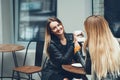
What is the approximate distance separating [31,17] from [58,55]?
5.94 feet

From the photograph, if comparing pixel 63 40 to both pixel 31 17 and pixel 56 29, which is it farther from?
pixel 31 17

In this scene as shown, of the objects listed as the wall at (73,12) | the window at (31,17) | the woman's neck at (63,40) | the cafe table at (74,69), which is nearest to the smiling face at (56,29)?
the woman's neck at (63,40)

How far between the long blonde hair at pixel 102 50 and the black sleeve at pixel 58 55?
77 centimetres

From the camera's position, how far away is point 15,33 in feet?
16.7

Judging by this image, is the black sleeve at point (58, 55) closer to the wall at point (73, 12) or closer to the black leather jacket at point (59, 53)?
the black leather jacket at point (59, 53)

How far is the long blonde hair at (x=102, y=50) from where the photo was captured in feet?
7.89

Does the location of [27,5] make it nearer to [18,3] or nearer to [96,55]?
[18,3]

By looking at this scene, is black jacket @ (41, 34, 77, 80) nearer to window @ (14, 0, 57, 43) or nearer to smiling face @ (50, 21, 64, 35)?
smiling face @ (50, 21, 64, 35)

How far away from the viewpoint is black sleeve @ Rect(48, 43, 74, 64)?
3.27m

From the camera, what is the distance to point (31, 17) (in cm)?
501

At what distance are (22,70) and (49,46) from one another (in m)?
0.92

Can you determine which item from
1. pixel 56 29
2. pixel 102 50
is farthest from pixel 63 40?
pixel 102 50

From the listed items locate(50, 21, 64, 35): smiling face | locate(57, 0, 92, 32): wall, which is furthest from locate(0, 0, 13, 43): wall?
locate(50, 21, 64, 35): smiling face

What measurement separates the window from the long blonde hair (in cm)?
244
